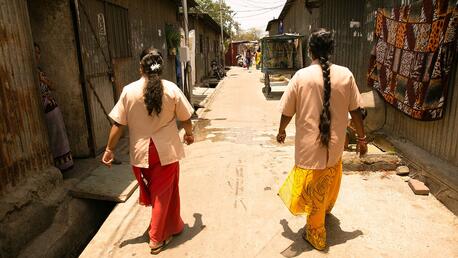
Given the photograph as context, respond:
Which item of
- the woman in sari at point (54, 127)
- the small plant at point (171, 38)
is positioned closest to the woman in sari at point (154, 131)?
the woman in sari at point (54, 127)

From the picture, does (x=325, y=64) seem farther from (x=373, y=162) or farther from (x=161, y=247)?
(x=373, y=162)

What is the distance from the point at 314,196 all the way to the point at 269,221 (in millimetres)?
793

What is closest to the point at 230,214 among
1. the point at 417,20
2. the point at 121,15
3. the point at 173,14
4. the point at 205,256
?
the point at 205,256

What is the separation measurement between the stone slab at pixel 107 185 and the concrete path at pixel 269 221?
19cm

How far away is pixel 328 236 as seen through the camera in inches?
140

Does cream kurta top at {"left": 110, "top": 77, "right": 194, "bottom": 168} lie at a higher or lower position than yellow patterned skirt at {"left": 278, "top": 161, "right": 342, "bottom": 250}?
higher

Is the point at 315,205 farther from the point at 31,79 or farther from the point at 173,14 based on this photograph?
the point at 173,14

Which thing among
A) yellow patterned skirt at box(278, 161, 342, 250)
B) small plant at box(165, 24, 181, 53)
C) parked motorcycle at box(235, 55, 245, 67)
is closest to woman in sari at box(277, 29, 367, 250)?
yellow patterned skirt at box(278, 161, 342, 250)

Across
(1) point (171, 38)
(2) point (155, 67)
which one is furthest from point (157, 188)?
(1) point (171, 38)

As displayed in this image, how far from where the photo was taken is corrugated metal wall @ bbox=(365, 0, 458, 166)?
4.13 m

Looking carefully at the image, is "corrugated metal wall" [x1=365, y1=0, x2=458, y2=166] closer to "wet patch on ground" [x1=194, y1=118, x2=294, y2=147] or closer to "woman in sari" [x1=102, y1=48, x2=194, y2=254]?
"wet patch on ground" [x1=194, y1=118, x2=294, y2=147]

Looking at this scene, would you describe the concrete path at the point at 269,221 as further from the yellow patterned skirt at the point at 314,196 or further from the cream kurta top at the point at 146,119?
the cream kurta top at the point at 146,119

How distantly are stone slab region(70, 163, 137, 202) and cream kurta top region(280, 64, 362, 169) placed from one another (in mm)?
2379

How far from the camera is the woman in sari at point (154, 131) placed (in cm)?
317
